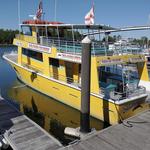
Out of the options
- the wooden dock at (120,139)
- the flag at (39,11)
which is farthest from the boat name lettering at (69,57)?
the flag at (39,11)

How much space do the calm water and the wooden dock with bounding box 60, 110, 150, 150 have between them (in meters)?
2.16

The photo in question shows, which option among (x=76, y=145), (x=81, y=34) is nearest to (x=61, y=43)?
(x=81, y=34)

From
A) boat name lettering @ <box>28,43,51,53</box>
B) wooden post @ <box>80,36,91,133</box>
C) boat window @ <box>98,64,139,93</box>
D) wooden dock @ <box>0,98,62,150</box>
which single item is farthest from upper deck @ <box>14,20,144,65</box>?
wooden dock @ <box>0,98,62,150</box>

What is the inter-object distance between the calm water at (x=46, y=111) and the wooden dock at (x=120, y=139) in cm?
216

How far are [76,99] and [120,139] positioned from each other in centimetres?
471

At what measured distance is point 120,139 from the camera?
7441mm

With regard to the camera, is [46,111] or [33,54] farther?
[33,54]

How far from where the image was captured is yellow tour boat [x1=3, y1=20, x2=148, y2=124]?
10.3m

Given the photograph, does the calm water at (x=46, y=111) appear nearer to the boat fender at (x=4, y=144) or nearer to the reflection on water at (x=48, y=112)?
the reflection on water at (x=48, y=112)

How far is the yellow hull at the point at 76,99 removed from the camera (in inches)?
388

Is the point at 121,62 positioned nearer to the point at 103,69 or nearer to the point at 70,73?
the point at 103,69

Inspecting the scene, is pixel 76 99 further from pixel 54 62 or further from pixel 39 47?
pixel 39 47

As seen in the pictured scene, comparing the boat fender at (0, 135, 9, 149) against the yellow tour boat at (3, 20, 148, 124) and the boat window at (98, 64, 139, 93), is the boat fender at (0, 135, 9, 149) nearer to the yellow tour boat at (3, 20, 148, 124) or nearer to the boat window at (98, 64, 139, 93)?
the yellow tour boat at (3, 20, 148, 124)

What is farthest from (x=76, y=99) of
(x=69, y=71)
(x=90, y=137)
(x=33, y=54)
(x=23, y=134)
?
(x=33, y=54)
